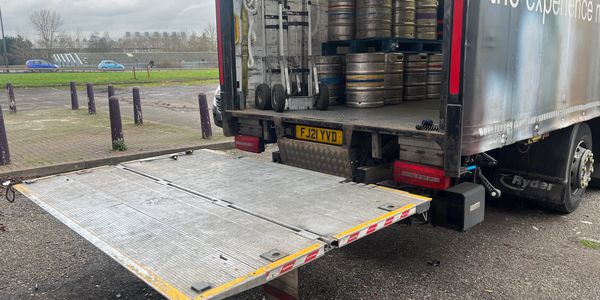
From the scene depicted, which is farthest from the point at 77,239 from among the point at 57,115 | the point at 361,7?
the point at 57,115

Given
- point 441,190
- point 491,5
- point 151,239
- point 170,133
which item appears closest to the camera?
point 151,239

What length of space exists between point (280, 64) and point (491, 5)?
102 inches

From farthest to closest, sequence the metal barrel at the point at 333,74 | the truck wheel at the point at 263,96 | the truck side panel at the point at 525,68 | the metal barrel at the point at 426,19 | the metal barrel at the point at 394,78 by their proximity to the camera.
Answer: the metal barrel at the point at 426,19 → the metal barrel at the point at 394,78 → the metal barrel at the point at 333,74 → the truck wheel at the point at 263,96 → the truck side panel at the point at 525,68

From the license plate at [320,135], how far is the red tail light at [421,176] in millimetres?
588

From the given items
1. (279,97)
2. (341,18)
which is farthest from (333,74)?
(279,97)

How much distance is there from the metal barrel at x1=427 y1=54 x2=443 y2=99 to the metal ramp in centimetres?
311

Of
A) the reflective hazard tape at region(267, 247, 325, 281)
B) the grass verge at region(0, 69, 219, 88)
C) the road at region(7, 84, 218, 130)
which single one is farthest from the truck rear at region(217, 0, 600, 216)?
the grass verge at region(0, 69, 219, 88)

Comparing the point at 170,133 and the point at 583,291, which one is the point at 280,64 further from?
the point at 170,133

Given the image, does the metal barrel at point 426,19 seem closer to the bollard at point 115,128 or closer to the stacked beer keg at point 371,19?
the stacked beer keg at point 371,19

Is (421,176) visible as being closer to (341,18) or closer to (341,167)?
(341,167)

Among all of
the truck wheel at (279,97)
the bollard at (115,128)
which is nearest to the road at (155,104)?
the bollard at (115,128)

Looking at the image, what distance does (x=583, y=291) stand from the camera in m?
3.54

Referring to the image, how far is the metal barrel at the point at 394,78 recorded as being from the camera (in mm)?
5621

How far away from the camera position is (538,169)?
194 inches
